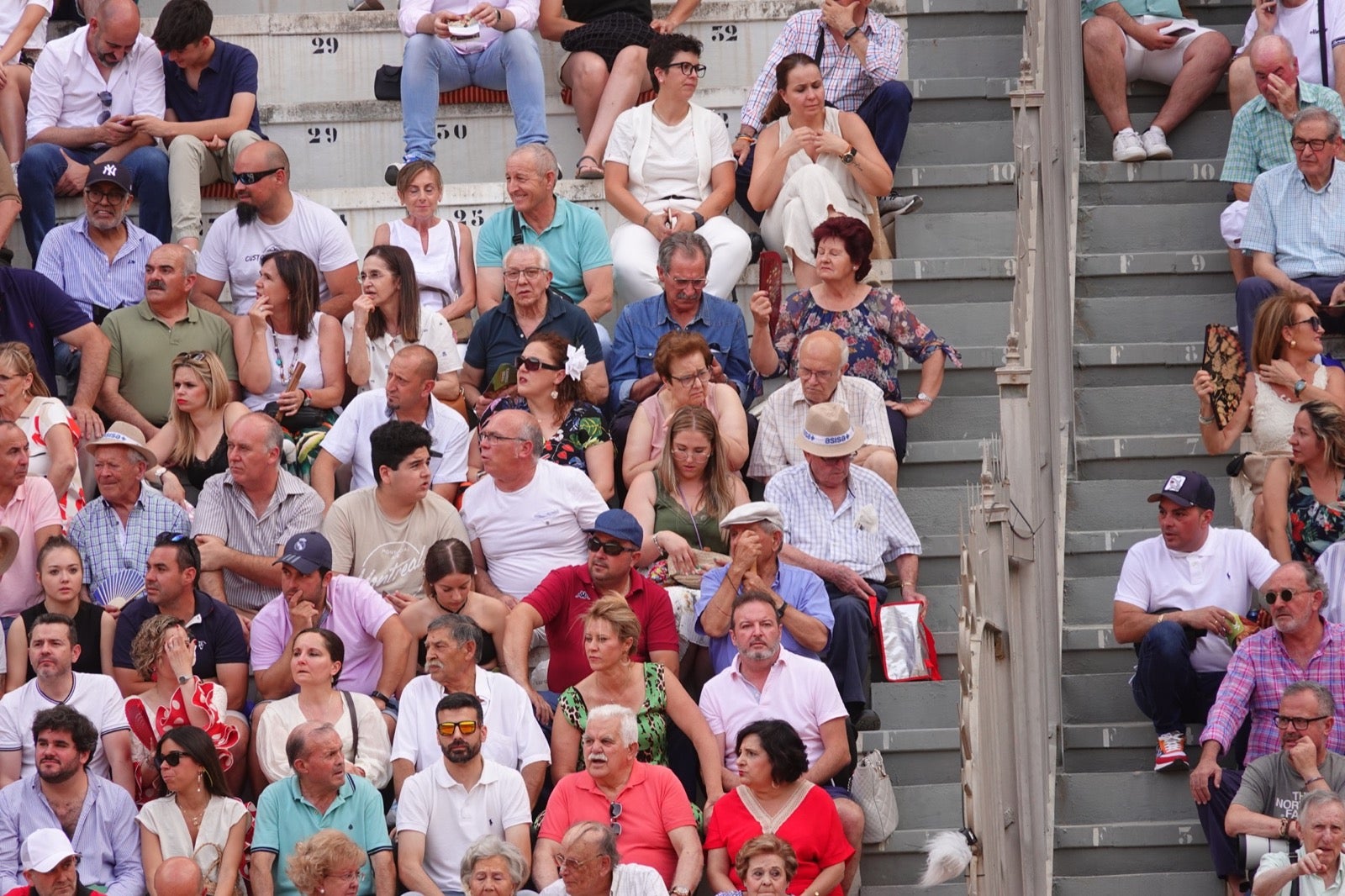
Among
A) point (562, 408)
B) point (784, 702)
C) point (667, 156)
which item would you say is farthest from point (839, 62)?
point (784, 702)

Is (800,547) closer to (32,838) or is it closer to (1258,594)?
(1258,594)

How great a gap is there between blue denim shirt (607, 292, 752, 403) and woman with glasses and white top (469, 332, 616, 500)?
16.4 inches

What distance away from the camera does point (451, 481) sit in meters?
10.6

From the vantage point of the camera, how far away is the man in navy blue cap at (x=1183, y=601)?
974 cm

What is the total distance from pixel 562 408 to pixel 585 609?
122cm

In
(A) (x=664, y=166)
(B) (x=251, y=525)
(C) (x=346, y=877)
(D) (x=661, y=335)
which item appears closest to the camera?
(C) (x=346, y=877)

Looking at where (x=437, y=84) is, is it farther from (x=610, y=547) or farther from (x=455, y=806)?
(x=455, y=806)

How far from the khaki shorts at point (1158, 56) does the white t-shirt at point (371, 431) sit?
173 inches

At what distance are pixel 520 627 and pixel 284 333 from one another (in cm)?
227

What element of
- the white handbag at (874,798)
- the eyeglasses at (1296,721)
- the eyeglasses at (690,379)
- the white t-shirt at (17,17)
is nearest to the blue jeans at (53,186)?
the white t-shirt at (17,17)

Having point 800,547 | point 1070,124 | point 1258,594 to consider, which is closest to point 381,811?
point 800,547

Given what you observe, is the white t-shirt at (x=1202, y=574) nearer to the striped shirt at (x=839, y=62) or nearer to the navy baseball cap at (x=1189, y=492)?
the navy baseball cap at (x=1189, y=492)

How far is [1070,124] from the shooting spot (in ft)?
36.6

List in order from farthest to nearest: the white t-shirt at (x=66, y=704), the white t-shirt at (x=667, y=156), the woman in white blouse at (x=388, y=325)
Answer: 1. the white t-shirt at (x=667, y=156)
2. the woman in white blouse at (x=388, y=325)
3. the white t-shirt at (x=66, y=704)
